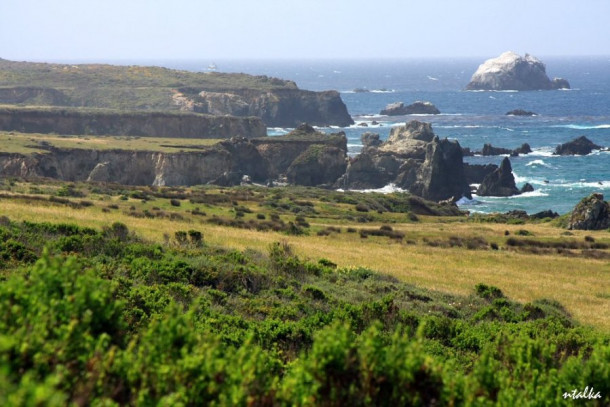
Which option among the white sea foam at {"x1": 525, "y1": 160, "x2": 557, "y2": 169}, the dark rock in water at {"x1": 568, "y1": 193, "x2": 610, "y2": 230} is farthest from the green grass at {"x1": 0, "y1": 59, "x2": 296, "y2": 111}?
the dark rock in water at {"x1": 568, "y1": 193, "x2": 610, "y2": 230}

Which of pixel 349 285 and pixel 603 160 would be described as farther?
pixel 603 160

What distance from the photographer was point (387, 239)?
44594 mm

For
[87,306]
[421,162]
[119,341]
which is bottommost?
[421,162]

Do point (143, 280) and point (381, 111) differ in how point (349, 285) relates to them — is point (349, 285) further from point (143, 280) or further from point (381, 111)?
point (381, 111)

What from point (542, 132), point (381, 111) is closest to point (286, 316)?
point (542, 132)

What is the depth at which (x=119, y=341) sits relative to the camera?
10.5m

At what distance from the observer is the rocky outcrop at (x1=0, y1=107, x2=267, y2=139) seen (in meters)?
124

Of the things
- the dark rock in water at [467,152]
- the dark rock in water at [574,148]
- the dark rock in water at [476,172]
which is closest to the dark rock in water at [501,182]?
the dark rock in water at [476,172]

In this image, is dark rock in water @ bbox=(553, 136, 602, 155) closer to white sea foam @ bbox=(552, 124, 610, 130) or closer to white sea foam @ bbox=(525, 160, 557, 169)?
white sea foam @ bbox=(525, 160, 557, 169)

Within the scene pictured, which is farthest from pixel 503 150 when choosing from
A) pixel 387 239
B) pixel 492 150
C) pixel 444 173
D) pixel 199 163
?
pixel 387 239

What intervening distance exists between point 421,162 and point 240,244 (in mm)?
82052

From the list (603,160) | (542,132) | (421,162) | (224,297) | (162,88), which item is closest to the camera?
(224,297)

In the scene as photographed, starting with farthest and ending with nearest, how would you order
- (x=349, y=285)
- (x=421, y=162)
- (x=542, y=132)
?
1. (x=542, y=132)
2. (x=421, y=162)
3. (x=349, y=285)

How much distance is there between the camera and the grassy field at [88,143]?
9381cm
